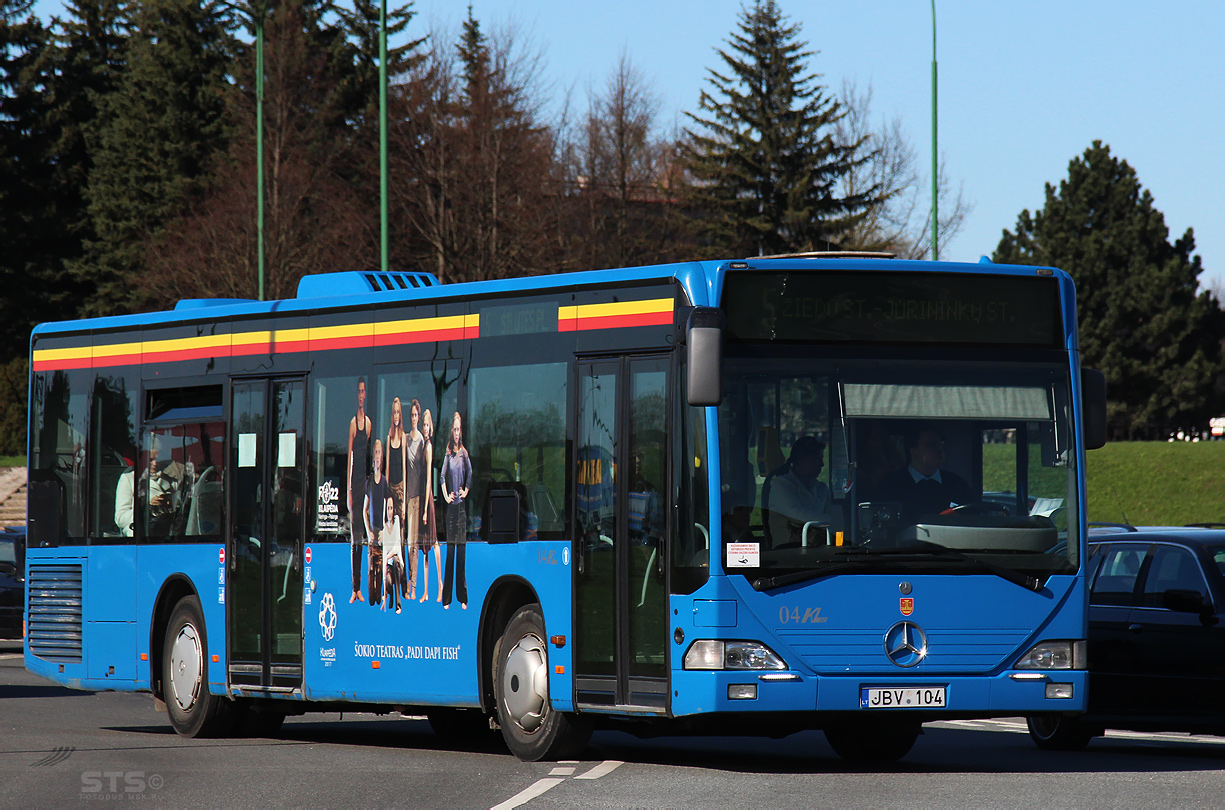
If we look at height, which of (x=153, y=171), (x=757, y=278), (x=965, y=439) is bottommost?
(x=965, y=439)

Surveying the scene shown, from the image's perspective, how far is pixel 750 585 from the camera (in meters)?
10.1

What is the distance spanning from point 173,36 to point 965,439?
64.3 meters

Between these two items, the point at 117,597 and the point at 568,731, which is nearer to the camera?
the point at 568,731

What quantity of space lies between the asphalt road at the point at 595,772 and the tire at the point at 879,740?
111 mm

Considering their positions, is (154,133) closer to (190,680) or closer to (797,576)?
(190,680)

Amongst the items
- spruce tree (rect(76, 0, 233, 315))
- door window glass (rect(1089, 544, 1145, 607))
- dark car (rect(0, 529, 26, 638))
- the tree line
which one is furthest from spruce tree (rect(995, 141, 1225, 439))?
door window glass (rect(1089, 544, 1145, 607))

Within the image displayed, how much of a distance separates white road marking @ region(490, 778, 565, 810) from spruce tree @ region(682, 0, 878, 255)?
50.2 m

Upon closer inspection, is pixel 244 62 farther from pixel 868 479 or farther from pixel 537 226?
pixel 868 479

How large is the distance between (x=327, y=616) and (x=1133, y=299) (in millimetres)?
66723

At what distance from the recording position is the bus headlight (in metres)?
10.0

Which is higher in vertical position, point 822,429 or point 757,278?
point 757,278

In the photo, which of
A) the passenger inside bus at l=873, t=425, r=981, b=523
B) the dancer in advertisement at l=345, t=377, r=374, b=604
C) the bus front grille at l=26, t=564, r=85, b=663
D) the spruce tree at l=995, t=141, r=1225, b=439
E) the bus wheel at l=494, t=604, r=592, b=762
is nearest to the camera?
the passenger inside bus at l=873, t=425, r=981, b=523

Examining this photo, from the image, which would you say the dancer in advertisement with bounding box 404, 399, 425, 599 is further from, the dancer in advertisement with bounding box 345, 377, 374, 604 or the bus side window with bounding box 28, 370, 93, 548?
the bus side window with bounding box 28, 370, 93, 548

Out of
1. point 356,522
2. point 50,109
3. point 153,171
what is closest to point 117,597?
point 356,522
